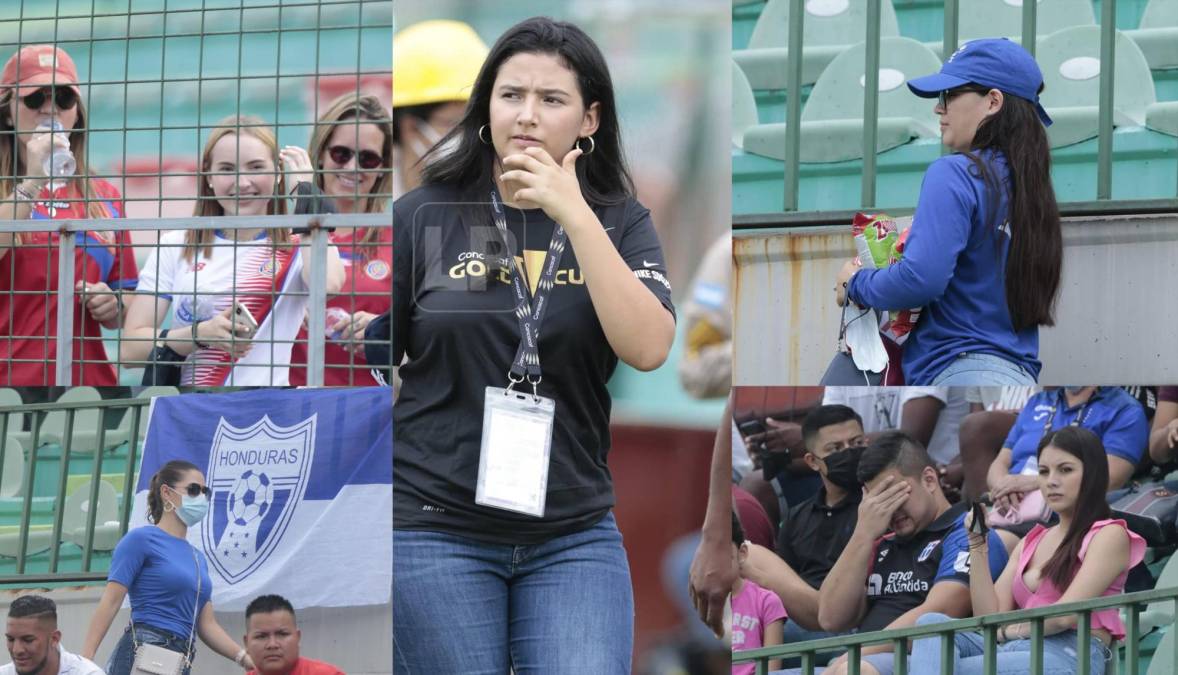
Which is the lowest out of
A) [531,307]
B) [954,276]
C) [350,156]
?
[531,307]

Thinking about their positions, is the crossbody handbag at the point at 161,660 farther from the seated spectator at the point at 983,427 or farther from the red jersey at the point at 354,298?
the seated spectator at the point at 983,427

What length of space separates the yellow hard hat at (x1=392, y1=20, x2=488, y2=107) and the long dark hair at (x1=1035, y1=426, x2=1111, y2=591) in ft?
5.13

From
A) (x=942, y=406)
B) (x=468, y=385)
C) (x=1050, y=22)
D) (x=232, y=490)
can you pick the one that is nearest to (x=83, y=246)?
(x=232, y=490)

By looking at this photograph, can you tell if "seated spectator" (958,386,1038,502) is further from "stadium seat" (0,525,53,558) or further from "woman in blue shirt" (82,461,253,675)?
"stadium seat" (0,525,53,558)

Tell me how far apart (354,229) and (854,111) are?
174 centimetres

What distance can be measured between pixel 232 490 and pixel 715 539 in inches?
45.1

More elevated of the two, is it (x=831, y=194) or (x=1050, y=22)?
(x=1050, y=22)

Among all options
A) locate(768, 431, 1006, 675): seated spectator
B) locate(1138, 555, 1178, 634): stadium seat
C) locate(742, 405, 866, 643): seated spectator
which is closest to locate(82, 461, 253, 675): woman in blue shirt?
locate(742, 405, 866, 643): seated spectator

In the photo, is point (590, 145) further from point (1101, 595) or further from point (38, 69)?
point (38, 69)

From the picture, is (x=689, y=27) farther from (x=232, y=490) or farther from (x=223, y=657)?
(x=223, y=657)

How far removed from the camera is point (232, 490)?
3.62 m

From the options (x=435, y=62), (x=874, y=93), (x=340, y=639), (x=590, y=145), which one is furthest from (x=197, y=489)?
(x=874, y=93)

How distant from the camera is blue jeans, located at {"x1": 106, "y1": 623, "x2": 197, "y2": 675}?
3.57 m

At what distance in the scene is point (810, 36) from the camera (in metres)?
5.17
